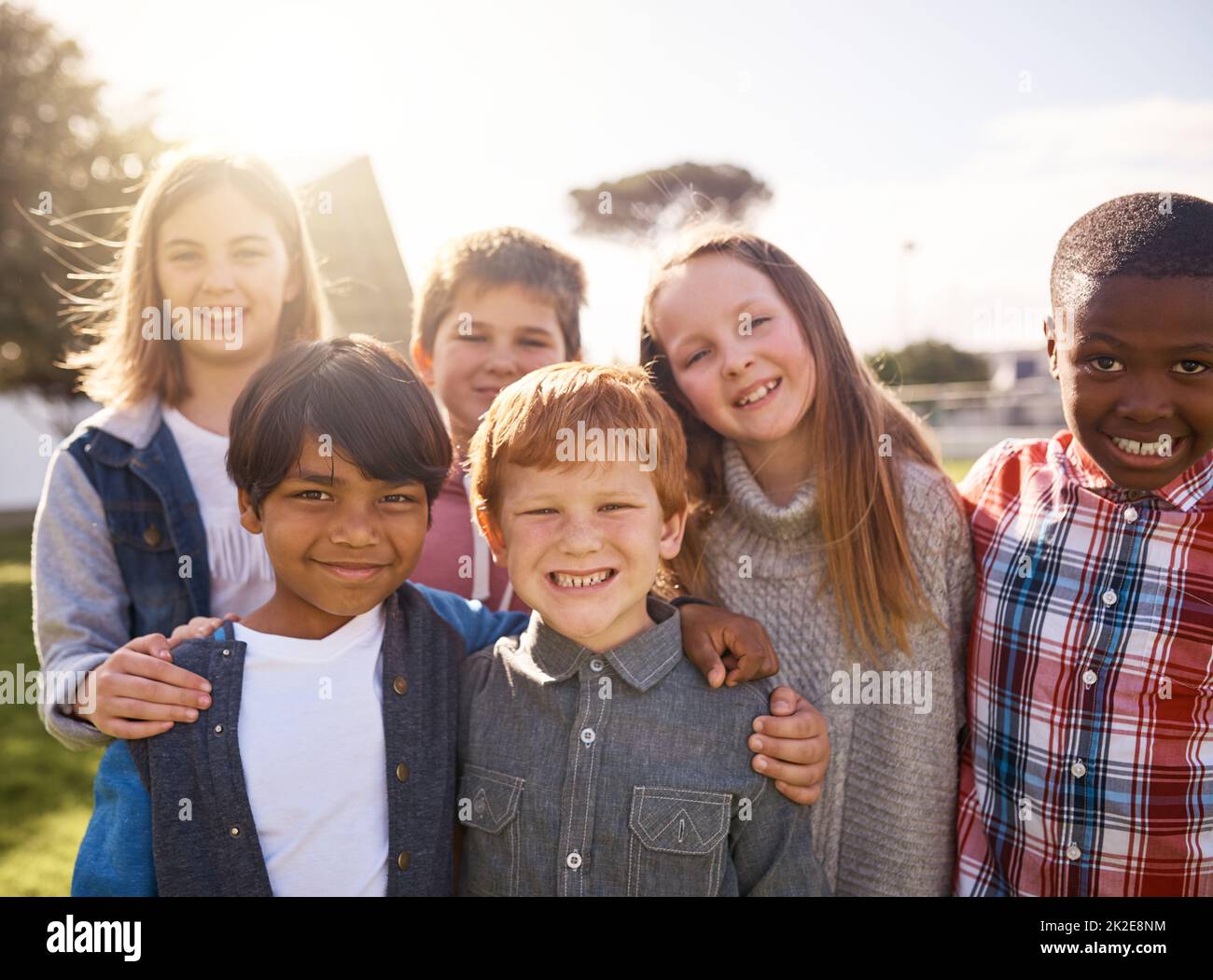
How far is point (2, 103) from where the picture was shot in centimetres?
1353

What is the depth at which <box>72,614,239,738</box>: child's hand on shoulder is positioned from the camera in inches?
78.5

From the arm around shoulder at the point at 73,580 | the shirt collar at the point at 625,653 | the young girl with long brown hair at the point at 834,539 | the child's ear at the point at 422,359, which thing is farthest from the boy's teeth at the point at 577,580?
the child's ear at the point at 422,359

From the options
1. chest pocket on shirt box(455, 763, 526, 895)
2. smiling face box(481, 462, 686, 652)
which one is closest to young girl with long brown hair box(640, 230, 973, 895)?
smiling face box(481, 462, 686, 652)

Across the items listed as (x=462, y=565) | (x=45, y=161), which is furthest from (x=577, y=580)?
(x=45, y=161)

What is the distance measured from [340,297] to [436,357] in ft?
7.58

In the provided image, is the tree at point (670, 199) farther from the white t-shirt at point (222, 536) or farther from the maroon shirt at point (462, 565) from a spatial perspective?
the white t-shirt at point (222, 536)

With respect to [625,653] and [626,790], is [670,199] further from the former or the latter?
[626,790]

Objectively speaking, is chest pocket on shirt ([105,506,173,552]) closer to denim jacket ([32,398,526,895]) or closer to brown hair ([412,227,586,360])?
denim jacket ([32,398,526,895])

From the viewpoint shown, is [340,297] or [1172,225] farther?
[340,297]

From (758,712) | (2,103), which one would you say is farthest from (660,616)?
(2,103)

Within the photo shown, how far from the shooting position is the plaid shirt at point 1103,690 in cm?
213

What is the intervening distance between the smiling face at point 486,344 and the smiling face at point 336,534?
3.00 feet

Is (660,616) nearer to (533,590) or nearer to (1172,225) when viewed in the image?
(533,590)
